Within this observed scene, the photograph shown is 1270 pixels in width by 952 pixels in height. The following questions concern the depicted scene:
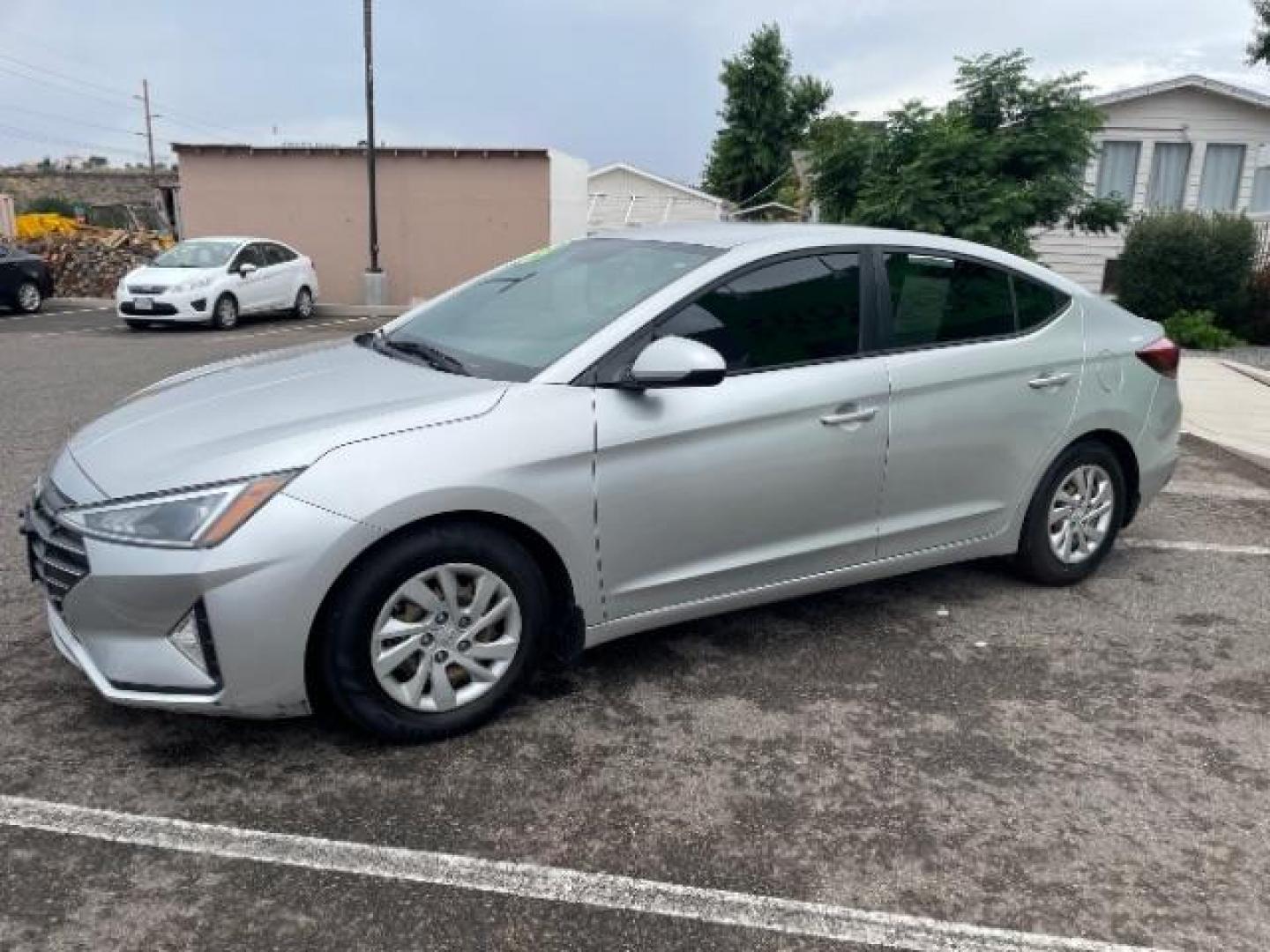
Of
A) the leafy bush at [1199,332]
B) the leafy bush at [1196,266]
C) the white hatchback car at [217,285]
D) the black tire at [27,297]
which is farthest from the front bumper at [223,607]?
the black tire at [27,297]

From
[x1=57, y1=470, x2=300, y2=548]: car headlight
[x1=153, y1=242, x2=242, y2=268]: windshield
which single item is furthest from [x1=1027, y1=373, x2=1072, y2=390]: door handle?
[x1=153, y1=242, x2=242, y2=268]: windshield

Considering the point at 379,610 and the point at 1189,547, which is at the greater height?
the point at 379,610

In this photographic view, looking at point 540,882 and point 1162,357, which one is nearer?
point 540,882

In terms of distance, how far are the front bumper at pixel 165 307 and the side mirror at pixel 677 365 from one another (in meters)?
14.4

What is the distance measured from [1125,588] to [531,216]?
18022 millimetres

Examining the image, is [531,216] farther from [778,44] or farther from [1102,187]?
[778,44]

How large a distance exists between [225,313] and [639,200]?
24.4 meters

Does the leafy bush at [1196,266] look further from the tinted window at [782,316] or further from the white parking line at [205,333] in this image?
the white parking line at [205,333]

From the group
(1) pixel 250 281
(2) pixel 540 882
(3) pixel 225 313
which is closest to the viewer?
(2) pixel 540 882

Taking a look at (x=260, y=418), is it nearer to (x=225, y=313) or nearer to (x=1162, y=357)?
(x=1162, y=357)

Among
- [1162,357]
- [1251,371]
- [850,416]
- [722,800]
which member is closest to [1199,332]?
[1251,371]

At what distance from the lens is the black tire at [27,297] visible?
18.0 meters

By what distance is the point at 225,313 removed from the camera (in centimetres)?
1669

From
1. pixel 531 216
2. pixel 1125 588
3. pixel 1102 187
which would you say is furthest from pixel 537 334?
pixel 1102 187
